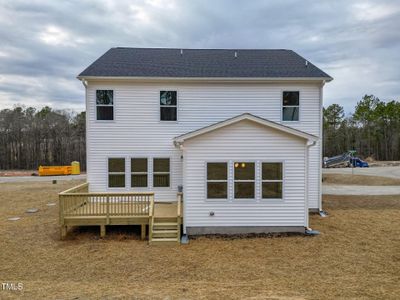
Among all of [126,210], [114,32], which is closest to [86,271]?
[126,210]

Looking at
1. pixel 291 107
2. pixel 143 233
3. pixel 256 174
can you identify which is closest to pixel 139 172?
pixel 143 233

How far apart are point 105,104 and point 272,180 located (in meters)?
7.75

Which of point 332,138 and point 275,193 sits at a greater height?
point 332,138

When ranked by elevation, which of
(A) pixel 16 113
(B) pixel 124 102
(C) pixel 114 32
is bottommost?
(B) pixel 124 102

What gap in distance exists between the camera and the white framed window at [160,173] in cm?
1212

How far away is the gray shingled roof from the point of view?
479 inches

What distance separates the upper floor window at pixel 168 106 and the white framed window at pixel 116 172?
268 cm

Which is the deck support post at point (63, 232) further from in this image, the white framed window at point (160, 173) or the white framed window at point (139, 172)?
the white framed window at point (160, 173)

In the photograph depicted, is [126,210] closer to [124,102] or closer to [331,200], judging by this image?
[124,102]

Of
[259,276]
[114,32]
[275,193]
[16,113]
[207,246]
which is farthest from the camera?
[16,113]

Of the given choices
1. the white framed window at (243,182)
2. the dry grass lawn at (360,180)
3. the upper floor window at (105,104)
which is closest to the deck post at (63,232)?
the upper floor window at (105,104)

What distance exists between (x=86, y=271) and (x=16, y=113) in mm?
43873

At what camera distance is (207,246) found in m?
8.48

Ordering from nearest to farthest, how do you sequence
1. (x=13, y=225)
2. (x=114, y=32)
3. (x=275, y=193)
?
(x=275, y=193) < (x=13, y=225) < (x=114, y=32)
